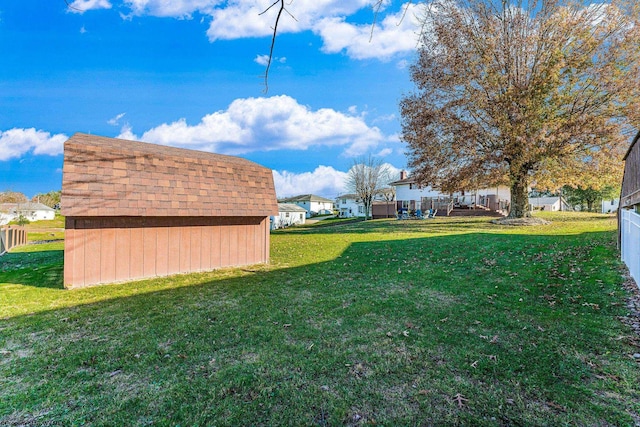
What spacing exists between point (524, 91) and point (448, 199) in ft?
49.6

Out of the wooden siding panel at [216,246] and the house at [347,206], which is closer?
the wooden siding panel at [216,246]

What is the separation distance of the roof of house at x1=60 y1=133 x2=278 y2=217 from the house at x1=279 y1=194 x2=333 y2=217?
5506 centimetres

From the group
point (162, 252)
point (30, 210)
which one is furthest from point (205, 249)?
point (30, 210)

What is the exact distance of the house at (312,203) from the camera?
215 ft

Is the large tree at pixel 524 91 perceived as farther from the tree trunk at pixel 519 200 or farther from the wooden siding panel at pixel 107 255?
the wooden siding panel at pixel 107 255

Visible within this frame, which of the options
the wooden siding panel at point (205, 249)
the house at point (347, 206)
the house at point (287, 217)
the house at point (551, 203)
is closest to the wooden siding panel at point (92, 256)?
the wooden siding panel at point (205, 249)

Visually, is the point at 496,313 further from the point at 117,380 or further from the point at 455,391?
the point at 117,380

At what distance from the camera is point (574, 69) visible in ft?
53.3

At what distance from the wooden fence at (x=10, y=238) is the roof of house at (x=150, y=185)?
34.7 feet

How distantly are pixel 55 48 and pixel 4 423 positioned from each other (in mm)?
14600

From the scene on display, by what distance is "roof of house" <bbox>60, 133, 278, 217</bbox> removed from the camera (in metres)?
6.65

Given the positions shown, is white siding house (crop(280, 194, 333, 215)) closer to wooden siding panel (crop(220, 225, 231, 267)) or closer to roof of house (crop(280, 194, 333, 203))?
roof of house (crop(280, 194, 333, 203))

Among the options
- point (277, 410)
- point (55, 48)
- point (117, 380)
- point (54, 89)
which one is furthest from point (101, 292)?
point (54, 89)

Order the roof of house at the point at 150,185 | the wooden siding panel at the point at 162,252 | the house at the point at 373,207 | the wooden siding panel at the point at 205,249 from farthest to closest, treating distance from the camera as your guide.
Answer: the house at the point at 373,207 → the wooden siding panel at the point at 205,249 → the wooden siding panel at the point at 162,252 → the roof of house at the point at 150,185
